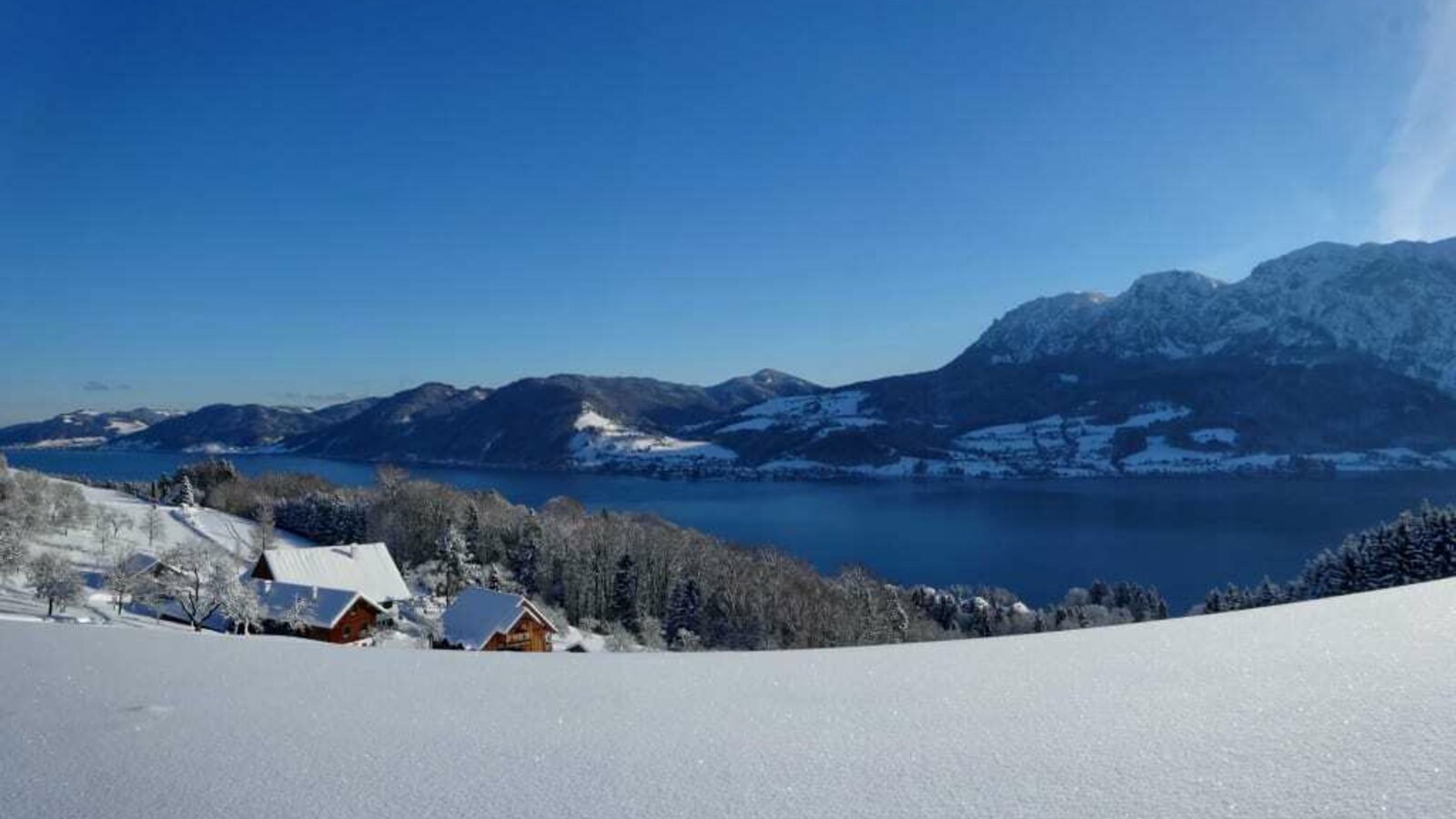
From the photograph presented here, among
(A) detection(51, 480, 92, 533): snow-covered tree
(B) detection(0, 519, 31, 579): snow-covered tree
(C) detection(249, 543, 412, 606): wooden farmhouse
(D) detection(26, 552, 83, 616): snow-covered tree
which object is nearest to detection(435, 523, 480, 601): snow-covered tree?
(C) detection(249, 543, 412, 606): wooden farmhouse

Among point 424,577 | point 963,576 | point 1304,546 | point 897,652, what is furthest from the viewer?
point 1304,546

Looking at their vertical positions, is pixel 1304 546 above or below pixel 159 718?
below

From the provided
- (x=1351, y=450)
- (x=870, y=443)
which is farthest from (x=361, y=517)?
(x=1351, y=450)

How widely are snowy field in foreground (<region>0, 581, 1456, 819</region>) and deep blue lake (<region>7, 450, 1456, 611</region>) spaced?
44408 millimetres

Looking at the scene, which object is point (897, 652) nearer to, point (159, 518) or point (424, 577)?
point (424, 577)

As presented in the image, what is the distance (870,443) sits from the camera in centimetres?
15775

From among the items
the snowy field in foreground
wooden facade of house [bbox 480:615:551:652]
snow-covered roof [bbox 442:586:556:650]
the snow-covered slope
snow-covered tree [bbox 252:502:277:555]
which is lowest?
wooden facade of house [bbox 480:615:551:652]

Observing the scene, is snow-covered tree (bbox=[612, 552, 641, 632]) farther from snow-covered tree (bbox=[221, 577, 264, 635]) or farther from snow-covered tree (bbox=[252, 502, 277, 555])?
snow-covered tree (bbox=[252, 502, 277, 555])

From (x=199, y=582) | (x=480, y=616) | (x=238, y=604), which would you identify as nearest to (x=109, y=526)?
(x=199, y=582)

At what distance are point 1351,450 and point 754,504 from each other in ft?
441

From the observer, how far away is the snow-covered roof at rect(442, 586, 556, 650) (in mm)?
21281

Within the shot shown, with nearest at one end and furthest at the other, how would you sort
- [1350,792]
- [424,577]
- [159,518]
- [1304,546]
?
1. [1350,792]
2. [424,577]
3. [159,518]
4. [1304,546]

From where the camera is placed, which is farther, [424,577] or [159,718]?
[424,577]

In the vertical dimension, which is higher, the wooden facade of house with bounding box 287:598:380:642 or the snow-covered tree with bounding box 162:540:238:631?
the snow-covered tree with bounding box 162:540:238:631
